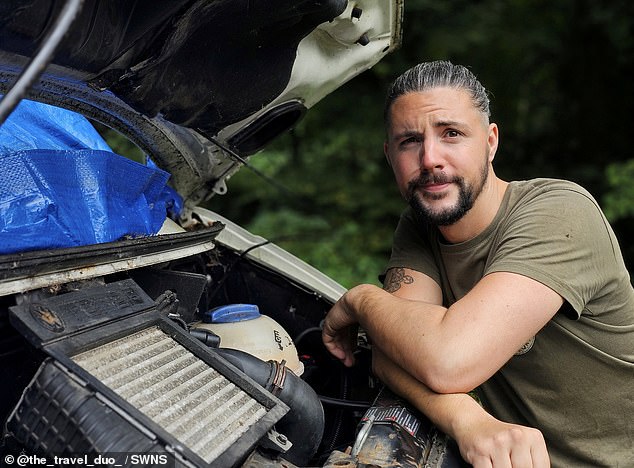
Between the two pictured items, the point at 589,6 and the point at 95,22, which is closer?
the point at 95,22

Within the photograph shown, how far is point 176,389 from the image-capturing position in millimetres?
1179

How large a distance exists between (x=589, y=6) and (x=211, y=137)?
648cm

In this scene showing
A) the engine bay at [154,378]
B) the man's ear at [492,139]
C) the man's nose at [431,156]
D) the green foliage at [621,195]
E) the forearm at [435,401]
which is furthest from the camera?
the green foliage at [621,195]

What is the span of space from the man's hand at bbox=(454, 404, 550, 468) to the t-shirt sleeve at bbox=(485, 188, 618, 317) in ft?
1.36

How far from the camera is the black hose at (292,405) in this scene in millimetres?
1434

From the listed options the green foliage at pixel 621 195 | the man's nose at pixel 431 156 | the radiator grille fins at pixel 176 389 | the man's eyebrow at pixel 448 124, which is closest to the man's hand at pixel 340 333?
the man's nose at pixel 431 156

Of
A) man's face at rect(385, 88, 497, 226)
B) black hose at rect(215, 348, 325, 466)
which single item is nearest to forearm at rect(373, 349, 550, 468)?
black hose at rect(215, 348, 325, 466)

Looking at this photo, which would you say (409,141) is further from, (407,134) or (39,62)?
(39,62)

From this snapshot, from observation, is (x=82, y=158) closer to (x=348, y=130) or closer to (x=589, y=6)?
(x=348, y=130)

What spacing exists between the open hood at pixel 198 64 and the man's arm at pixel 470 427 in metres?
0.87

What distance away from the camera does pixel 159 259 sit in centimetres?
150

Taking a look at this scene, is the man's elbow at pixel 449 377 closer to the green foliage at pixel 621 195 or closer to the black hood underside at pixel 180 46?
the black hood underside at pixel 180 46

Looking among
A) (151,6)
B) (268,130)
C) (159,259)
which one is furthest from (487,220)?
(151,6)

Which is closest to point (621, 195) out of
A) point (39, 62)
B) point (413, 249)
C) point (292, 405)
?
point (413, 249)
